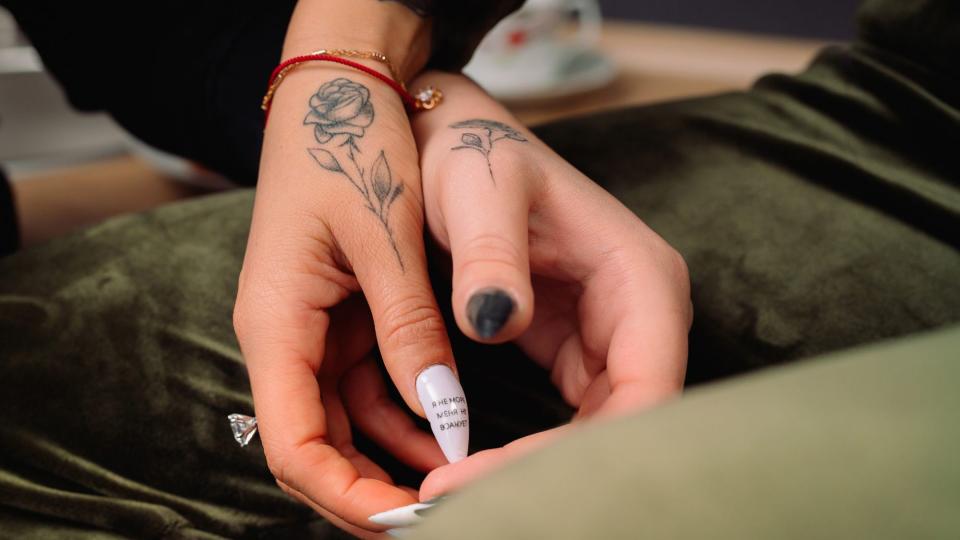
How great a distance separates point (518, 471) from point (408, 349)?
22 cm

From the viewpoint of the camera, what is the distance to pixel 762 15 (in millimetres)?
1859

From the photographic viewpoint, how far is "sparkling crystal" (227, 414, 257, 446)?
542mm

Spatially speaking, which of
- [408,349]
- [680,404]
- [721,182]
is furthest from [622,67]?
[680,404]

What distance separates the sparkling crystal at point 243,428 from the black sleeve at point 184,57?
0.36m

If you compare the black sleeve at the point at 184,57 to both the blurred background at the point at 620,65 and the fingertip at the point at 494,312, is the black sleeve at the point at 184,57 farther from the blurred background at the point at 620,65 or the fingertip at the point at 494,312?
the blurred background at the point at 620,65

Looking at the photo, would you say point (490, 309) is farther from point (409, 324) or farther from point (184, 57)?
point (184, 57)

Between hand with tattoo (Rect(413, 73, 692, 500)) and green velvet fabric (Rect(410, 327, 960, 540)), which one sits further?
hand with tattoo (Rect(413, 73, 692, 500))

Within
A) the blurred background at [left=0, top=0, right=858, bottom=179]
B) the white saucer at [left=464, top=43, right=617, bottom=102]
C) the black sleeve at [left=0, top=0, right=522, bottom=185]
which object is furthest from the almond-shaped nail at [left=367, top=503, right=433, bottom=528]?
the white saucer at [left=464, top=43, right=617, bottom=102]

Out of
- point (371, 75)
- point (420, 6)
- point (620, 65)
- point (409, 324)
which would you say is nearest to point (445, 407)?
point (409, 324)

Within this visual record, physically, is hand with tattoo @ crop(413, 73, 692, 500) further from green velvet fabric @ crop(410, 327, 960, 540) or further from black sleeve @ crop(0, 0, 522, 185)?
black sleeve @ crop(0, 0, 522, 185)

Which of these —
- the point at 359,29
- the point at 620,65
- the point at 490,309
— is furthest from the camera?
the point at 620,65

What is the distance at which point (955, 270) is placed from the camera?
1.95ft

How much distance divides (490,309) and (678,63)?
1.76 metres

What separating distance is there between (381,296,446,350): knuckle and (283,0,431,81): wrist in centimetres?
27
